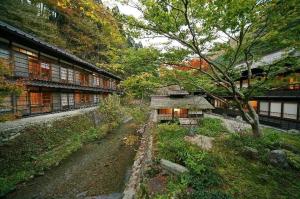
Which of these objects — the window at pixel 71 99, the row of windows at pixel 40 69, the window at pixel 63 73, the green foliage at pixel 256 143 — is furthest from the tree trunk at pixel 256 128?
the window at pixel 71 99

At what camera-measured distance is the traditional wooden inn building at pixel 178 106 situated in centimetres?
2397

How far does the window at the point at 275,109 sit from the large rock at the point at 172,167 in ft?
60.7

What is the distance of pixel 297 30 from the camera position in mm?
6820

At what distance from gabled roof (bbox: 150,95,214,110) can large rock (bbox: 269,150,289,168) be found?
44.1ft

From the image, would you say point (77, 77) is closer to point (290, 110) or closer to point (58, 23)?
point (58, 23)

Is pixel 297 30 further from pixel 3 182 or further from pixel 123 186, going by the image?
pixel 3 182

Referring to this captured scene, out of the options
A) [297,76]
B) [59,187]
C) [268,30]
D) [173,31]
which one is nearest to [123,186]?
[59,187]

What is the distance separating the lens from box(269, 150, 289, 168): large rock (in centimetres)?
831

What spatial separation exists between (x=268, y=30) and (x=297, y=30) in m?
1.06

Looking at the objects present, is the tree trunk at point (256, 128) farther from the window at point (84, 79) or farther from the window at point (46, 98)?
the window at point (84, 79)

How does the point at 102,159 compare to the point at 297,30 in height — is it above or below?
below

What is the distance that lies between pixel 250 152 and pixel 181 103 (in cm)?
1567

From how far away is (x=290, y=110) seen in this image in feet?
64.0

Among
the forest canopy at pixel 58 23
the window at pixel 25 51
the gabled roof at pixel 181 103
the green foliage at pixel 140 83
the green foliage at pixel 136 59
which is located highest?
the forest canopy at pixel 58 23
